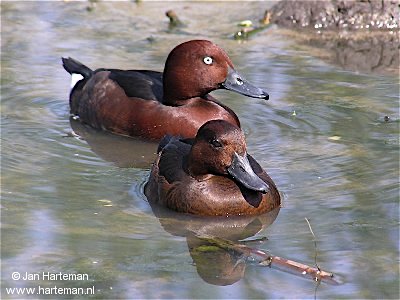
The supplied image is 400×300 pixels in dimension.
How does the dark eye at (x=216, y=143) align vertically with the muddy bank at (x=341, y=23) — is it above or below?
above

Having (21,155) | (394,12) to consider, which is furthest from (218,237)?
(394,12)

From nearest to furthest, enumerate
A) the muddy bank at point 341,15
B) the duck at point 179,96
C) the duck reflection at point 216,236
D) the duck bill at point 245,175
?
the duck reflection at point 216,236
the duck bill at point 245,175
the duck at point 179,96
the muddy bank at point 341,15

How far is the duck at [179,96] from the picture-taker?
830 centimetres

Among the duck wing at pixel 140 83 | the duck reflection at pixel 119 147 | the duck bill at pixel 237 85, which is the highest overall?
the duck bill at pixel 237 85

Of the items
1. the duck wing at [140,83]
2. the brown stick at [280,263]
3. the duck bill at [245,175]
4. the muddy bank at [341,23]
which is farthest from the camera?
the muddy bank at [341,23]

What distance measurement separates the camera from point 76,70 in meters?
9.48

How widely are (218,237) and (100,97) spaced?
3048 millimetres

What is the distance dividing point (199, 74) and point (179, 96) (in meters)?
0.24

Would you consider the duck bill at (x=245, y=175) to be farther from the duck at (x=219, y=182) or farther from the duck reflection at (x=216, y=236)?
the duck reflection at (x=216, y=236)

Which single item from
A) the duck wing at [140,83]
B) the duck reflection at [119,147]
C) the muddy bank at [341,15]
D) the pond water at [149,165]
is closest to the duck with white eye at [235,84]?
the pond water at [149,165]

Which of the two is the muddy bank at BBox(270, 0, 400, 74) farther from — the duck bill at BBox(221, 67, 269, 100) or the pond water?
the duck bill at BBox(221, 67, 269, 100)

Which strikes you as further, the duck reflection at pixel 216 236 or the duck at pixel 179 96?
the duck at pixel 179 96

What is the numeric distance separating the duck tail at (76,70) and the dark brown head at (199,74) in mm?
1210

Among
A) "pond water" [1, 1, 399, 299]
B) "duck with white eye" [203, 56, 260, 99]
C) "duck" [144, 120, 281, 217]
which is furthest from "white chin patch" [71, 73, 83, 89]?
"duck" [144, 120, 281, 217]
